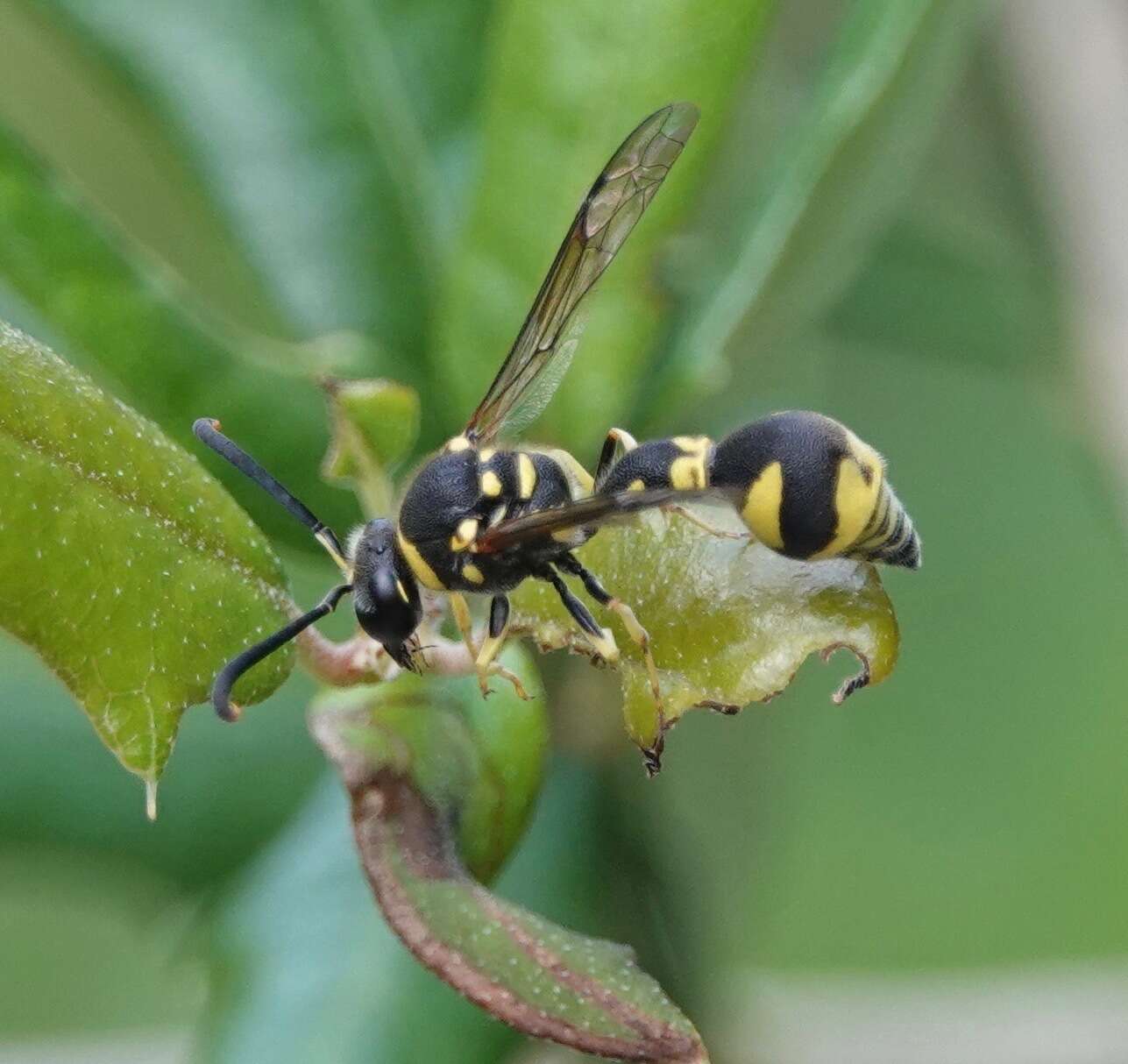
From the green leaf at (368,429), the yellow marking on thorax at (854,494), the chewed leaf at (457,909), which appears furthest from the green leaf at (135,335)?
the yellow marking on thorax at (854,494)

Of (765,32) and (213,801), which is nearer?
(765,32)

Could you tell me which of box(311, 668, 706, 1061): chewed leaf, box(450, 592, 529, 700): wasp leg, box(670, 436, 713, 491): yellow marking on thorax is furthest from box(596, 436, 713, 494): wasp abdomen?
box(311, 668, 706, 1061): chewed leaf

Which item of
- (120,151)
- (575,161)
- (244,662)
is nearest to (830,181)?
(575,161)

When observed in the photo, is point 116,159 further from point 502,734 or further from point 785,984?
point 785,984

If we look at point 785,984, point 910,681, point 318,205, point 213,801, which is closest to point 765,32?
point 318,205

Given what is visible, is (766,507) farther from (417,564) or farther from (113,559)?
(113,559)

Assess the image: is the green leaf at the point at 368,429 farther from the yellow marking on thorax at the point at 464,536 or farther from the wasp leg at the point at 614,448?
the wasp leg at the point at 614,448

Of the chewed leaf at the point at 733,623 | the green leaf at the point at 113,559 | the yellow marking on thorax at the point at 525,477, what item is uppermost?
the green leaf at the point at 113,559
